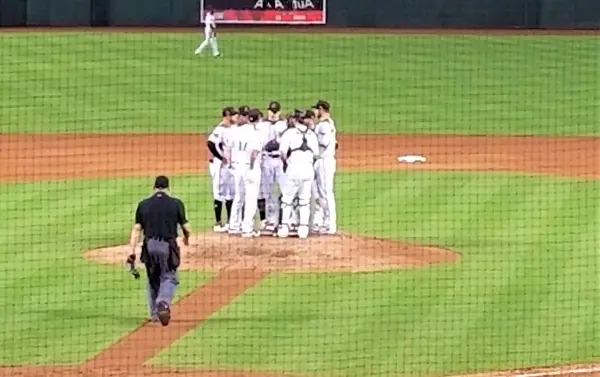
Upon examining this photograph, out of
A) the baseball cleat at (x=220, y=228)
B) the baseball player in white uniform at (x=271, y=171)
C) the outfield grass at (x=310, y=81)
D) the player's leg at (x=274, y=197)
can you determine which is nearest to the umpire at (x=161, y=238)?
→ the baseball player in white uniform at (x=271, y=171)

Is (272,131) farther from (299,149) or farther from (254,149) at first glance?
(299,149)

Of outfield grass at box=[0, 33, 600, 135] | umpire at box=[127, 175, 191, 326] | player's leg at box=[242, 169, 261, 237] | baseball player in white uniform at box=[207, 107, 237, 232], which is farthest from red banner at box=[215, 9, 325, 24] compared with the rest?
umpire at box=[127, 175, 191, 326]

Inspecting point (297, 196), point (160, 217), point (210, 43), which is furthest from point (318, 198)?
point (210, 43)

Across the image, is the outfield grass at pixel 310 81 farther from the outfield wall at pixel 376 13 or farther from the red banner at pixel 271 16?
the outfield wall at pixel 376 13

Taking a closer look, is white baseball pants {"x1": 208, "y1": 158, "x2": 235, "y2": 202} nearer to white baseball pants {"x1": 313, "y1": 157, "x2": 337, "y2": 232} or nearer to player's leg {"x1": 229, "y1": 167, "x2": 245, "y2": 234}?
player's leg {"x1": 229, "y1": 167, "x2": 245, "y2": 234}

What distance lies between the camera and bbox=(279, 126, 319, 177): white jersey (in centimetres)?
1825

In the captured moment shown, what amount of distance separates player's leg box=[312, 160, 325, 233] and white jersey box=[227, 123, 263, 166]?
2.97 ft

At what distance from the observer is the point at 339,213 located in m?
21.6

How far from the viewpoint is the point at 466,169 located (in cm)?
2689

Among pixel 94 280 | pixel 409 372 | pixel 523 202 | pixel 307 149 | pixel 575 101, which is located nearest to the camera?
pixel 409 372

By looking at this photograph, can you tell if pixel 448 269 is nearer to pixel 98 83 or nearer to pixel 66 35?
pixel 98 83

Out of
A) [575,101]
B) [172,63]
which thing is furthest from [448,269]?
[172,63]

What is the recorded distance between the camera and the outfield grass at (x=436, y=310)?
13570 millimetres

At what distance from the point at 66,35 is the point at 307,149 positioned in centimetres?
2697
